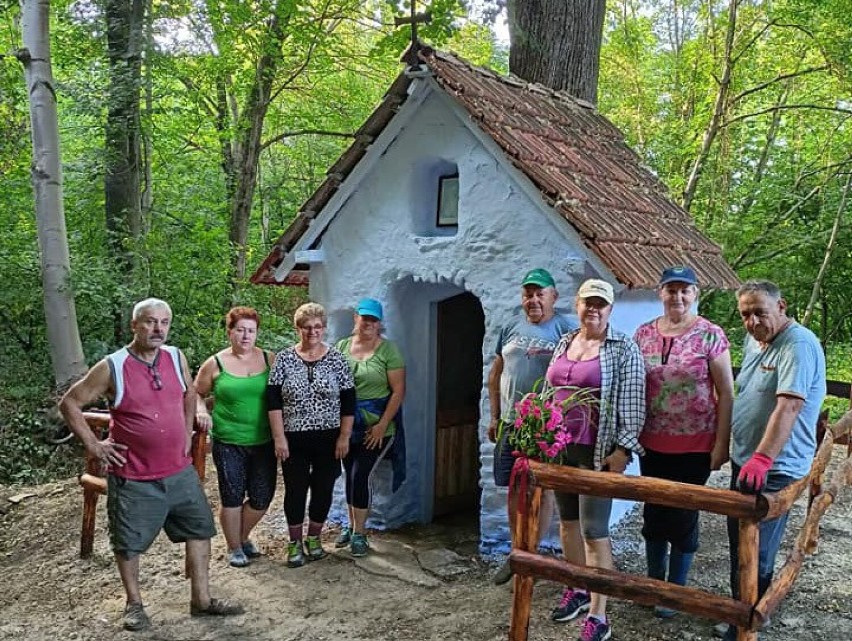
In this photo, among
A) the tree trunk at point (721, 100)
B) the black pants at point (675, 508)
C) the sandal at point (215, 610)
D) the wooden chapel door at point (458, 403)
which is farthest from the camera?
the tree trunk at point (721, 100)

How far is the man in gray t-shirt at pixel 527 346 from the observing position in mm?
4656

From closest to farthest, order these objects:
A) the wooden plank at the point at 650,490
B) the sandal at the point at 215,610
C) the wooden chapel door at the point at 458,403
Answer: the wooden plank at the point at 650,490 < the sandal at the point at 215,610 < the wooden chapel door at the point at 458,403

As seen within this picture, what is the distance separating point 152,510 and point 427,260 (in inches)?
102

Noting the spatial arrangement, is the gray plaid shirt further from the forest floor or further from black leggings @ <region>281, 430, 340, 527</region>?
black leggings @ <region>281, 430, 340, 527</region>

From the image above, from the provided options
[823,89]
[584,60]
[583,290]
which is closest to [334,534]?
[583,290]

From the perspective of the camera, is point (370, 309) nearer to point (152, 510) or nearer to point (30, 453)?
point (152, 510)

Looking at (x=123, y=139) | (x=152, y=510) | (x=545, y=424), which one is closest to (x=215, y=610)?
(x=152, y=510)

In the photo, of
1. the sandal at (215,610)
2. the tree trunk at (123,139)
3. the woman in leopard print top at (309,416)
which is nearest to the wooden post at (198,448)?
the woman in leopard print top at (309,416)

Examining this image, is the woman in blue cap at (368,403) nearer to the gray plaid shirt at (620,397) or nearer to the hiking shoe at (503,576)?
the hiking shoe at (503,576)

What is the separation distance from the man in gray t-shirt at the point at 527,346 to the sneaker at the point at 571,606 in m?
0.51

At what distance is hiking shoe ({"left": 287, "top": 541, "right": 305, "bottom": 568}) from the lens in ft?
17.1

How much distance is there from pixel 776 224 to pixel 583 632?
353 inches

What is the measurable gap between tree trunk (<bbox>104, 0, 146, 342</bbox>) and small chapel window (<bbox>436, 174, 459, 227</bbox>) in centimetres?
445

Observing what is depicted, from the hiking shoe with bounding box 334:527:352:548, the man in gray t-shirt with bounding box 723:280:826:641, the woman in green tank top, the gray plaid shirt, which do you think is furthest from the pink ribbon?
the hiking shoe with bounding box 334:527:352:548
